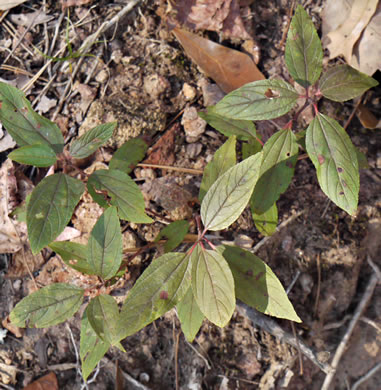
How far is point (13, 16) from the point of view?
9.26 ft

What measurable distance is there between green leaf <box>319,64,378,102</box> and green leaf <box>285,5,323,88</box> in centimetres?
9

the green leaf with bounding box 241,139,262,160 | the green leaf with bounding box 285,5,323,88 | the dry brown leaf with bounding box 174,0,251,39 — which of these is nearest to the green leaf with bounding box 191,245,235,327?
the green leaf with bounding box 241,139,262,160

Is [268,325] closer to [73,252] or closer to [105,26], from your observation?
[73,252]

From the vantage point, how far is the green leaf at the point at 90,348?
188 cm

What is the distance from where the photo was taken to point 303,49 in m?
1.96

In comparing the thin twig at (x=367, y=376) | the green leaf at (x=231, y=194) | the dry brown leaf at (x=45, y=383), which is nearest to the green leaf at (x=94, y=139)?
the green leaf at (x=231, y=194)

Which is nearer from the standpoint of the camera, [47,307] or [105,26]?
[47,307]

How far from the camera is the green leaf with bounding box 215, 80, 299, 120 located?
1905mm

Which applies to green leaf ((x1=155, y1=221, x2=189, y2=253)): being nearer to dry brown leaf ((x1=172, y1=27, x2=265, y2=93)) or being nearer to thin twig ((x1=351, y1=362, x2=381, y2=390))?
dry brown leaf ((x1=172, y1=27, x2=265, y2=93))

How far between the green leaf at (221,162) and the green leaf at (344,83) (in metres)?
0.52

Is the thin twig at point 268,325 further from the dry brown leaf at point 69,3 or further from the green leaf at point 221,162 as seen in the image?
the dry brown leaf at point 69,3

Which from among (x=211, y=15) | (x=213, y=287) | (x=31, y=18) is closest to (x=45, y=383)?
(x=213, y=287)

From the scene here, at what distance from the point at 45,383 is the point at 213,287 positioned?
1458mm

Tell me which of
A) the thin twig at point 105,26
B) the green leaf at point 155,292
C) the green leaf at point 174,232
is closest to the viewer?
the green leaf at point 155,292
